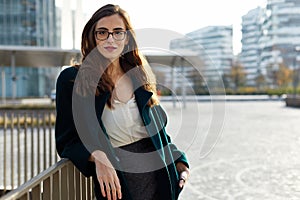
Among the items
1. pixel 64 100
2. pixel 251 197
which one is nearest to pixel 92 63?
pixel 64 100

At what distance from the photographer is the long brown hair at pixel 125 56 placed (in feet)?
5.23

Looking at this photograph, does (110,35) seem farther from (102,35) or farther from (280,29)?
(280,29)

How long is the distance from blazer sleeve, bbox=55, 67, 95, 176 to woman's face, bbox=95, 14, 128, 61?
150mm

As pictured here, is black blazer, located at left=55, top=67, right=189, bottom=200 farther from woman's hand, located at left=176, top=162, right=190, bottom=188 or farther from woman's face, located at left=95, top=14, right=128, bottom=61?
woman's face, located at left=95, top=14, right=128, bottom=61

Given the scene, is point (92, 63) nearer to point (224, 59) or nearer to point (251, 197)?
point (251, 197)

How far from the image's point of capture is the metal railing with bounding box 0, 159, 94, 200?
137cm

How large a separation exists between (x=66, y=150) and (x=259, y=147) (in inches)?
302

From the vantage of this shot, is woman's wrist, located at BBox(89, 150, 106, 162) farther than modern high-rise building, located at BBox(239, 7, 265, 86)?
No

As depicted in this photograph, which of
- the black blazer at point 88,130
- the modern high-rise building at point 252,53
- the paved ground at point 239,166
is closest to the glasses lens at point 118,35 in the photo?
the black blazer at point 88,130

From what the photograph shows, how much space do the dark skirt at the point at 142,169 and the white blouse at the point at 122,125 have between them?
0.03 meters

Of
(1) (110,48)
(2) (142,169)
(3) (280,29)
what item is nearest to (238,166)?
(2) (142,169)

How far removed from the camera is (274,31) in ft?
240

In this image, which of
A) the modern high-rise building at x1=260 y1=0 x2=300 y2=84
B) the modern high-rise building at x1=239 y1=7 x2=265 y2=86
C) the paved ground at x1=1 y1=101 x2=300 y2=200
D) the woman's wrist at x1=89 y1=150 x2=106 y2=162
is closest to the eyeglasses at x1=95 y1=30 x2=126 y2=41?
the woman's wrist at x1=89 y1=150 x2=106 y2=162

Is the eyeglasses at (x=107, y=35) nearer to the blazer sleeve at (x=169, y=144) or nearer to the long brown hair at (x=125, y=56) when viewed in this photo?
the long brown hair at (x=125, y=56)
